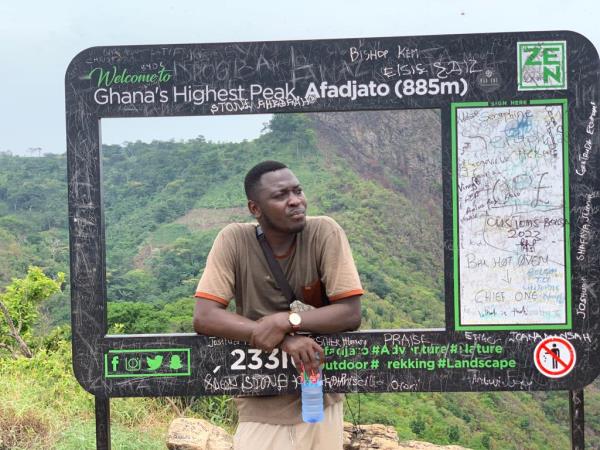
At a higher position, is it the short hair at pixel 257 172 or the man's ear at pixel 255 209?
the short hair at pixel 257 172

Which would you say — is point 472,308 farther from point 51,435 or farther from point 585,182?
point 51,435

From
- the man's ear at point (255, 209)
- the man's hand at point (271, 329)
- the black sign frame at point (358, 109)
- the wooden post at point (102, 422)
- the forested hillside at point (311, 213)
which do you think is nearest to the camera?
the man's hand at point (271, 329)

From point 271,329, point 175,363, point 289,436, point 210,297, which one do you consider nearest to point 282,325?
point 271,329

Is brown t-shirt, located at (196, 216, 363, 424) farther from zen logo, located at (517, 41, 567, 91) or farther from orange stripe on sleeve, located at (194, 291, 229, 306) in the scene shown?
zen logo, located at (517, 41, 567, 91)

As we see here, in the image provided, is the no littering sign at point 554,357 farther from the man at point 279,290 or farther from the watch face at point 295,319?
the watch face at point 295,319

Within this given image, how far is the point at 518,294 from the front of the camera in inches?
128

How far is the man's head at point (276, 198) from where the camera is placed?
279cm

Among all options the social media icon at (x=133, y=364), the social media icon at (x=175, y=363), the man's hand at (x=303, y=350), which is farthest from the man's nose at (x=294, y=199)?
the social media icon at (x=133, y=364)

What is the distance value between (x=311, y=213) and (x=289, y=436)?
8.13m

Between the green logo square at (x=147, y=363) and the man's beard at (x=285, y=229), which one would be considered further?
the green logo square at (x=147, y=363)

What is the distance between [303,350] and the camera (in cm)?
284

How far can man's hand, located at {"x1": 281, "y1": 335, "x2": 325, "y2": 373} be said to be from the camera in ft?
9.32

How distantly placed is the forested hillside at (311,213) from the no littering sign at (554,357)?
11.5 feet

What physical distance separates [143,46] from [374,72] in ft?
3.41
